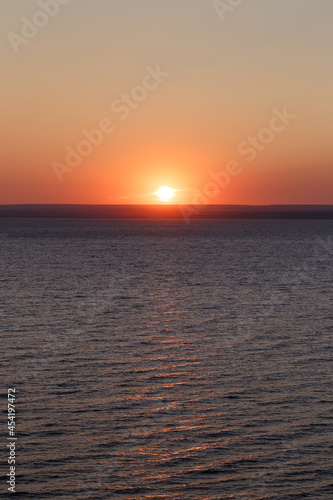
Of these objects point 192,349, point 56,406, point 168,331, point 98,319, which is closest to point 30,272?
point 98,319

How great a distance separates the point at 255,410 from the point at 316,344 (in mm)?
11995

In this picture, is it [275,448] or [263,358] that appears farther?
[263,358]

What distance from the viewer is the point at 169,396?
25047 millimetres

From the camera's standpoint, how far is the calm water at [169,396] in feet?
58.7

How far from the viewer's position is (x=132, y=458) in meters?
19.1

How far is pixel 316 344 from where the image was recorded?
34.2 m

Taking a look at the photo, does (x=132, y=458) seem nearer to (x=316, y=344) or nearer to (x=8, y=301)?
(x=316, y=344)

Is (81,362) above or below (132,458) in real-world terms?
above

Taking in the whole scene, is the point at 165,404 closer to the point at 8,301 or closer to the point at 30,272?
the point at 8,301

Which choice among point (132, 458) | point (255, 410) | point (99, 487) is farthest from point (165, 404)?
point (99, 487)

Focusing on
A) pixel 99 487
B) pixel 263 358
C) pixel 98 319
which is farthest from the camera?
pixel 98 319

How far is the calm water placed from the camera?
17906 millimetres

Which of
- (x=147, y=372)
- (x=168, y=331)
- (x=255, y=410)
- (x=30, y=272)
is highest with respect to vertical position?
(x=30, y=272)

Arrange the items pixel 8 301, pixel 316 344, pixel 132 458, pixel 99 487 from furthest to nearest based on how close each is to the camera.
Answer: pixel 8 301
pixel 316 344
pixel 132 458
pixel 99 487
